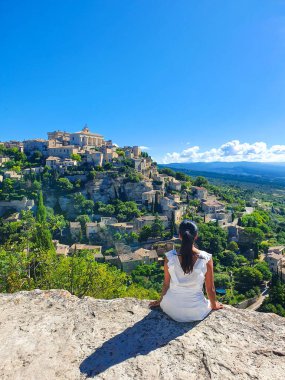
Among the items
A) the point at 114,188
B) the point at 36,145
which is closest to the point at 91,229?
the point at 114,188

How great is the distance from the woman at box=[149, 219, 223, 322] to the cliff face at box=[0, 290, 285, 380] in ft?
0.52

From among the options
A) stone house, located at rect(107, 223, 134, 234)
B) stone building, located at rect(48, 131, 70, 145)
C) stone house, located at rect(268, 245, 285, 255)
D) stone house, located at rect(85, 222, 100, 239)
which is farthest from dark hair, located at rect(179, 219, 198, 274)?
stone building, located at rect(48, 131, 70, 145)

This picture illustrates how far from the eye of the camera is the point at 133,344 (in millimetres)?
3279

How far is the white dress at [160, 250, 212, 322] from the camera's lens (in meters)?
3.47

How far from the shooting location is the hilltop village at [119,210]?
39812mm

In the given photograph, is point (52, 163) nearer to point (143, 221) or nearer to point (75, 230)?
point (75, 230)

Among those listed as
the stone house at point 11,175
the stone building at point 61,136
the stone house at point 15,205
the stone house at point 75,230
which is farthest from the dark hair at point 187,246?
the stone building at point 61,136

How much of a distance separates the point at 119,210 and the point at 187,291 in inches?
1958

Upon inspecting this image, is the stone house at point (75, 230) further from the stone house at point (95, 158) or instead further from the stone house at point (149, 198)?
the stone house at point (95, 158)

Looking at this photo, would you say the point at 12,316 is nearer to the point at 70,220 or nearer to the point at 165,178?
the point at 70,220

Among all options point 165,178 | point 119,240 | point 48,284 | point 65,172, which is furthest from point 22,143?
point 48,284

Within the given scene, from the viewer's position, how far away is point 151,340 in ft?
10.9

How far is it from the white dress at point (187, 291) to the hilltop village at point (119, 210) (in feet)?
92.8

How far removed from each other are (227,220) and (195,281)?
→ 55985mm
